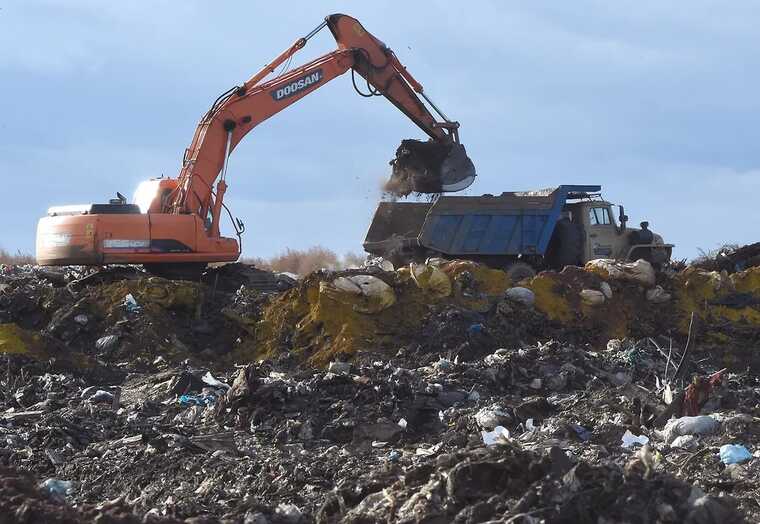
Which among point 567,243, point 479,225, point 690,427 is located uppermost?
point 479,225

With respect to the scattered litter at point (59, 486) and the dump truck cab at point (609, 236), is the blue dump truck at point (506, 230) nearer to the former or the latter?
the dump truck cab at point (609, 236)

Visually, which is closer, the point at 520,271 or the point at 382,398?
the point at 382,398

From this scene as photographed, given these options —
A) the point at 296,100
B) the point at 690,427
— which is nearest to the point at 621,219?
the point at 296,100

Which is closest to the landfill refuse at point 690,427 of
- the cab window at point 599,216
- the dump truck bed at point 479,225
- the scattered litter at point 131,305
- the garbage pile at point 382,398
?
Answer: the garbage pile at point 382,398

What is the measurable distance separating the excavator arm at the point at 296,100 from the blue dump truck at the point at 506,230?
39.5 inches

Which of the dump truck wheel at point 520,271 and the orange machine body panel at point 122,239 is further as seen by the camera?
the dump truck wheel at point 520,271

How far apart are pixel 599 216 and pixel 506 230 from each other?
1992 mm

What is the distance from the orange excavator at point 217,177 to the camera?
622 inches

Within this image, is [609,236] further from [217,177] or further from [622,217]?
[217,177]

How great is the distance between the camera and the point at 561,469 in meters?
5.24

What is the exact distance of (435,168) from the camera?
19.0 m

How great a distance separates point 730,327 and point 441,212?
5.13m

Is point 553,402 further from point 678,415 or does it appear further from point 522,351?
point 522,351

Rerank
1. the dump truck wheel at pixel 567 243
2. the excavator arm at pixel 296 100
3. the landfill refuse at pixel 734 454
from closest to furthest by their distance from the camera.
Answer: the landfill refuse at pixel 734 454, the excavator arm at pixel 296 100, the dump truck wheel at pixel 567 243
